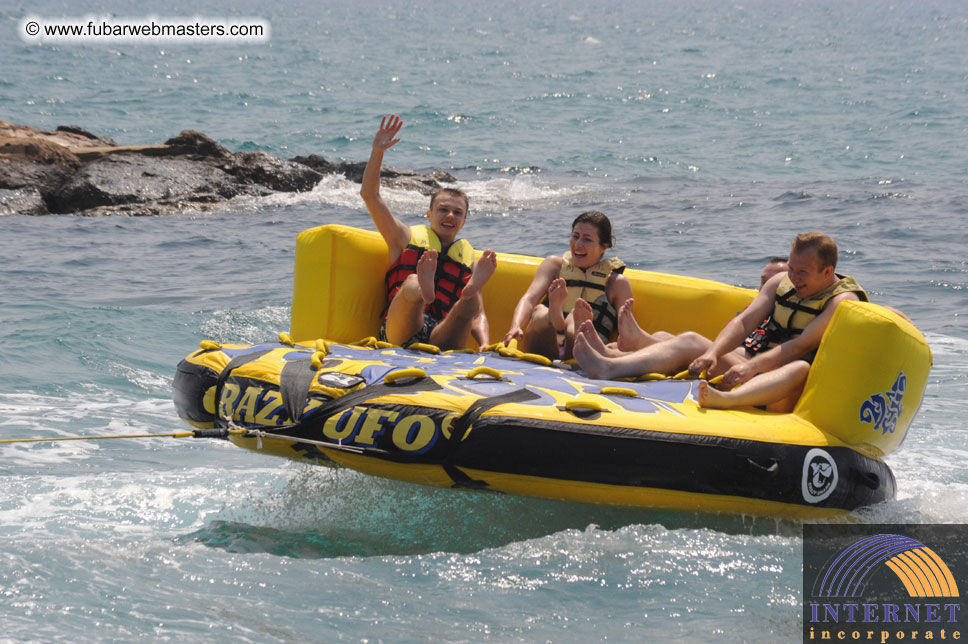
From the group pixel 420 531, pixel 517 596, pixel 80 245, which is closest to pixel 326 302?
pixel 420 531

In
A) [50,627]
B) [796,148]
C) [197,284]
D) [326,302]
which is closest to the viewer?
[50,627]

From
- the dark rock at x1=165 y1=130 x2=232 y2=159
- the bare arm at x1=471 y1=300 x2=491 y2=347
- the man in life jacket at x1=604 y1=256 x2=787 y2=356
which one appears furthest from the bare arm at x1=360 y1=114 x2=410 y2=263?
the dark rock at x1=165 y1=130 x2=232 y2=159

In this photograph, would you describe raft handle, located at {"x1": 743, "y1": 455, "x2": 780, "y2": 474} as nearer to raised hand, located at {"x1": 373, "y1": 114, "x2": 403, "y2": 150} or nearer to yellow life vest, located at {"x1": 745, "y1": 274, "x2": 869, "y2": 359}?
yellow life vest, located at {"x1": 745, "y1": 274, "x2": 869, "y2": 359}

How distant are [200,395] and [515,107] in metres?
18.4

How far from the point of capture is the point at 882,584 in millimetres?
3268

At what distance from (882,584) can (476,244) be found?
22.4ft

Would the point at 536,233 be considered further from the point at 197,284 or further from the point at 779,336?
the point at 779,336

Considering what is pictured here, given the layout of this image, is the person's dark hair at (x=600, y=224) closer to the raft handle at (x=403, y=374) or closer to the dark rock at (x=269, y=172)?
the raft handle at (x=403, y=374)

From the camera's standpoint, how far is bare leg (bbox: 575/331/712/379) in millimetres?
3828

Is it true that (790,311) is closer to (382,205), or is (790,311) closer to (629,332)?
(629,332)

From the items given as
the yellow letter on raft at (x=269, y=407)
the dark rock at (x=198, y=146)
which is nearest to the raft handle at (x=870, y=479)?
the yellow letter on raft at (x=269, y=407)

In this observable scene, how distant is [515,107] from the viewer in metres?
21.5

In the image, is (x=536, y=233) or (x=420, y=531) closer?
(x=420, y=531)

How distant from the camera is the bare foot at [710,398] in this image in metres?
3.45
